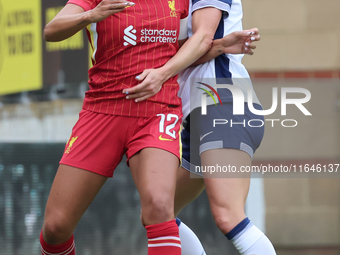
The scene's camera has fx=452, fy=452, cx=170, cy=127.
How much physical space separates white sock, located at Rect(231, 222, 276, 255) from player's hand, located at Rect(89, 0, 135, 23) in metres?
1.23

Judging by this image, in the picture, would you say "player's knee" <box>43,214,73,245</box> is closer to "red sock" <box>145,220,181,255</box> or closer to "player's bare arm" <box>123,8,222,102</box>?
"red sock" <box>145,220,181,255</box>

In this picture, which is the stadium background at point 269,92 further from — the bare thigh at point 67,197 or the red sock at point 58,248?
the bare thigh at point 67,197

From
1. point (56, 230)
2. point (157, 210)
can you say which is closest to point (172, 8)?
point (157, 210)

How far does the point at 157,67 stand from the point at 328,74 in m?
Answer: 3.07

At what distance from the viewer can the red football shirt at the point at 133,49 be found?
2332 millimetres

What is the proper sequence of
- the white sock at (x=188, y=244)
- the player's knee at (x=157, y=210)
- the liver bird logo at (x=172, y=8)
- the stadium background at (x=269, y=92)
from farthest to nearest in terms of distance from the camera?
the stadium background at (x=269, y=92)
the white sock at (x=188, y=244)
the liver bird logo at (x=172, y=8)
the player's knee at (x=157, y=210)

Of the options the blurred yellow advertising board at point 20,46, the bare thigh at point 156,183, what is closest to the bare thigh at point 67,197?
the bare thigh at point 156,183

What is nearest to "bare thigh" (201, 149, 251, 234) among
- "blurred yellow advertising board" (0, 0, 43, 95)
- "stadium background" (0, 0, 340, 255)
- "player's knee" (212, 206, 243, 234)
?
"player's knee" (212, 206, 243, 234)

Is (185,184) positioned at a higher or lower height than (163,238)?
higher

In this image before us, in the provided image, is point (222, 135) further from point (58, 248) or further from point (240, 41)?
point (58, 248)

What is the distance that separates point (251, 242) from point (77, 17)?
140 cm

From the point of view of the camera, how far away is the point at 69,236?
245cm

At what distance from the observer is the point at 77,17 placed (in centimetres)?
223

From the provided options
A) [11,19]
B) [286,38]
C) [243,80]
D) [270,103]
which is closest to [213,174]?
[243,80]
